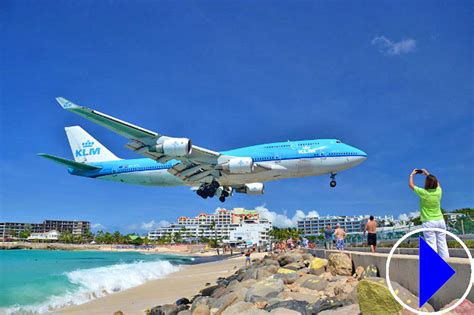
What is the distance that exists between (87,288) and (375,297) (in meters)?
26.2

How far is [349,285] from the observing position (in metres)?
8.62

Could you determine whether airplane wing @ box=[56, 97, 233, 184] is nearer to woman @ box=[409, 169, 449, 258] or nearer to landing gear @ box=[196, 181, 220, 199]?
landing gear @ box=[196, 181, 220, 199]

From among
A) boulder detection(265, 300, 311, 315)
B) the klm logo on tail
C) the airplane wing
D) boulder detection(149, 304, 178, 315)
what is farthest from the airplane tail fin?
boulder detection(265, 300, 311, 315)

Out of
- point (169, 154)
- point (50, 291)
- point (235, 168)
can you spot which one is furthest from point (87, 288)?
point (235, 168)

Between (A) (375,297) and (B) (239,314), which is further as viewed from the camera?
(B) (239,314)

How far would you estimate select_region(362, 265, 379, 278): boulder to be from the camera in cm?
848

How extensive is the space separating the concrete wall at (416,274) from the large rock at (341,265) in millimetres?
811

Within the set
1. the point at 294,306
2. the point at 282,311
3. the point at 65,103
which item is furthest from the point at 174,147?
the point at 282,311

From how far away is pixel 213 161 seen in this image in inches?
1244

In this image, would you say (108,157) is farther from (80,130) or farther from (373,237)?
(373,237)

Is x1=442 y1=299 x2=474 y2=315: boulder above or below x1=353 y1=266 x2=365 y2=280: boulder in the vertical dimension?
above
